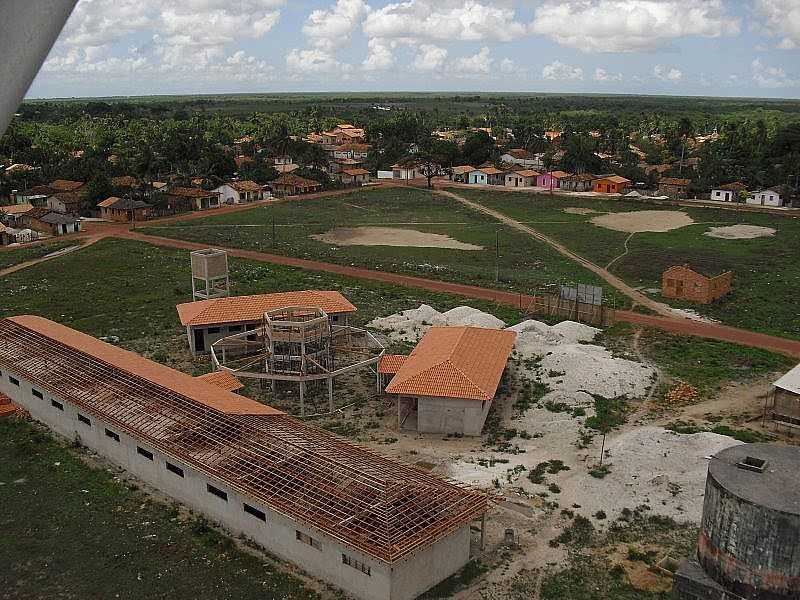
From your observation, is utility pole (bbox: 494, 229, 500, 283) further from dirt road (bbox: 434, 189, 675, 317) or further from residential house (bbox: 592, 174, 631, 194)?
residential house (bbox: 592, 174, 631, 194)

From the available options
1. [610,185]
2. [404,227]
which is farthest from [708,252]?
[610,185]

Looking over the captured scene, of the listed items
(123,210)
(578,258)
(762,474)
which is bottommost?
(578,258)

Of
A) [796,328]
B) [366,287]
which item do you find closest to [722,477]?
[796,328]

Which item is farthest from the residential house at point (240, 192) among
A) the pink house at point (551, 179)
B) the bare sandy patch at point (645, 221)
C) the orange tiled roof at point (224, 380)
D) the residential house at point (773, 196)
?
the orange tiled roof at point (224, 380)

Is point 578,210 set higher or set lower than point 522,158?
lower

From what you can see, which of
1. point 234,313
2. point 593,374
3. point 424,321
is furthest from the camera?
point 424,321

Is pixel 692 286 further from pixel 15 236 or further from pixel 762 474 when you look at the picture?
pixel 15 236

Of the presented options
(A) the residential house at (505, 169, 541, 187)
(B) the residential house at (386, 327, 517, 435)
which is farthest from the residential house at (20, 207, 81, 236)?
(A) the residential house at (505, 169, 541, 187)

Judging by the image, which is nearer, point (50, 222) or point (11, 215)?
point (50, 222)
